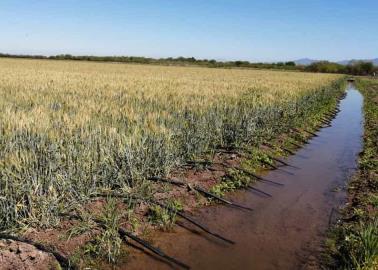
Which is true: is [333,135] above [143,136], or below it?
below

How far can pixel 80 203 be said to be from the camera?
6398 millimetres

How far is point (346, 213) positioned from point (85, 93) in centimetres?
1089

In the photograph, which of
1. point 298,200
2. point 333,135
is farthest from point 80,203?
point 333,135

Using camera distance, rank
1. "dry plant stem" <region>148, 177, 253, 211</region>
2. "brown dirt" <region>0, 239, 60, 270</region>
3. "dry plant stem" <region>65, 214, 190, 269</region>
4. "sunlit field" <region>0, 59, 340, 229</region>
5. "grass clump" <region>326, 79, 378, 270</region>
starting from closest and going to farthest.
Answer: "brown dirt" <region>0, 239, 60, 270</region> → "grass clump" <region>326, 79, 378, 270</region> → "dry plant stem" <region>65, 214, 190, 269</region> → "sunlit field" <region>0, 59, 340, 229</region> → "dry plant stem" <region>148, 177, 253, 211</region>

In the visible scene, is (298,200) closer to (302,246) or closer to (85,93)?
(302,246)

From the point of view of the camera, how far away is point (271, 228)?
6.87 m

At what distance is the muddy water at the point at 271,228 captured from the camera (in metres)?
5.65

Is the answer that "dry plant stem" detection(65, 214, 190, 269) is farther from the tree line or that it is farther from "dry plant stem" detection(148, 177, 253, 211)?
the tree line

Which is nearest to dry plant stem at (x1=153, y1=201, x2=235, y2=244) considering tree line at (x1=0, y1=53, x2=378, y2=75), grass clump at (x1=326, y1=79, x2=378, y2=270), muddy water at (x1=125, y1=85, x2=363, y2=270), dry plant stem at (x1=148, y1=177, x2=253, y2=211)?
muddy water at (x1=125, y1=85, x2=363, y2=270)

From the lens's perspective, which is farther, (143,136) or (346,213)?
(143,136)

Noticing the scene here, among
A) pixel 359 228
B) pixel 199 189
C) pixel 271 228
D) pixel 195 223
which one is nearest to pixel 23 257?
pixel 195 223

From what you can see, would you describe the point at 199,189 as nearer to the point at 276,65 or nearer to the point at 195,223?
the point at 195,223

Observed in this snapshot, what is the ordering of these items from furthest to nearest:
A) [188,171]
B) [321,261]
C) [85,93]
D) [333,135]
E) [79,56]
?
[79,56] → [333,135] → [85,93] → [188,171] → [321,261]

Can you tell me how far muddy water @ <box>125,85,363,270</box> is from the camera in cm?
565
